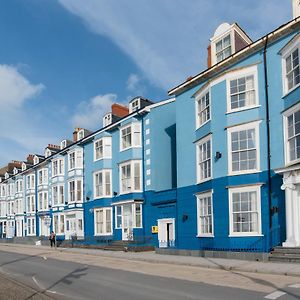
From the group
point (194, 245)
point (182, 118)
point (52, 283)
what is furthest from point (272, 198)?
point (52, 283)

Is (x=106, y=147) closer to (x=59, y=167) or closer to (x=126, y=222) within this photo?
(x=126, y=222)

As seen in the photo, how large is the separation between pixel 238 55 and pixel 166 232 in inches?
530

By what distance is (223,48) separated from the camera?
1039 inches

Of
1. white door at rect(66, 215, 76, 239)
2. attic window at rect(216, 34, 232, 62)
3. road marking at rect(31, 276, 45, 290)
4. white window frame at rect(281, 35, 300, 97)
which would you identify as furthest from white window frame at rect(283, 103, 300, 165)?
white door at rect(66, 215, 76, 239)

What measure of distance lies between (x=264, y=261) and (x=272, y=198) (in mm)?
3165

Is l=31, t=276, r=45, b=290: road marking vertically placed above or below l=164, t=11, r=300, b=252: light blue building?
below

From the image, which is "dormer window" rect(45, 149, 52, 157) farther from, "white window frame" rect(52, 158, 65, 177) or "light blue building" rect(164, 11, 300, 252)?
"light blue building" rect(164, 11, 300, 252)

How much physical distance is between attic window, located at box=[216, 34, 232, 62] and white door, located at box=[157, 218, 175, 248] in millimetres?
11022

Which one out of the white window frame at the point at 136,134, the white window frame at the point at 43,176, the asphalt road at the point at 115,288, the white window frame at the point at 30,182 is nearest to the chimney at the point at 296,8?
the asphalt road at the point at 115,288

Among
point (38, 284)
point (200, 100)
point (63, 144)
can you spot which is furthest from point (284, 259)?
point (63, 144)

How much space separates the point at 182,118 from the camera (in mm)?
28266

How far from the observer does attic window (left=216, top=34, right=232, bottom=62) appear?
26028 mm

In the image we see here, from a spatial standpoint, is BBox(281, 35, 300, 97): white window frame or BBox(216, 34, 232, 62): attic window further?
BBox(216, 34, 232, 62): attic window

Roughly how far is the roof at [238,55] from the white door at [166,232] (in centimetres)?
874
